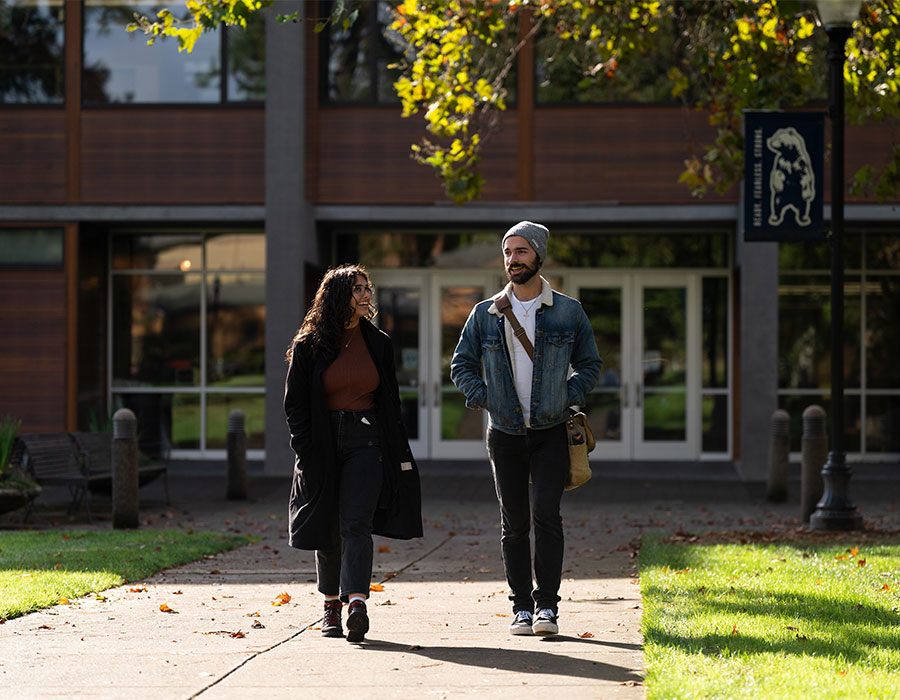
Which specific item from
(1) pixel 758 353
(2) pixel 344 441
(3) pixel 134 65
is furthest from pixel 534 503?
(3) pixel 134 65

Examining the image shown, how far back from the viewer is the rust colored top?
6.79m

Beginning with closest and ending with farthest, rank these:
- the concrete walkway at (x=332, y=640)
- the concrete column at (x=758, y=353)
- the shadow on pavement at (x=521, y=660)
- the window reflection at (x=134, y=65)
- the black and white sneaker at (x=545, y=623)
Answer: the concrete walkway at (x=332, y=640)
the shadow on pavement at (x=521, y=660)
the black and white sneaker at (x=545, y=623)
the concrete column at (x=758, y=353)
the window reflection at (x=134, y=65)

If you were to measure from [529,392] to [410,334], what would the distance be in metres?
12.8

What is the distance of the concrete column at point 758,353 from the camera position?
55.7 feet

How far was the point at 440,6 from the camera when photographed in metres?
11.5

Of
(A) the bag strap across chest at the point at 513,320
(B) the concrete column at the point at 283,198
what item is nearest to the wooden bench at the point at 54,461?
(B) the concrete column at the point at 283,198

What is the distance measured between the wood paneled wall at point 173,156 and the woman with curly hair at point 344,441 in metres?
11.2

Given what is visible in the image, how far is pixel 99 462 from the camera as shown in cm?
1348

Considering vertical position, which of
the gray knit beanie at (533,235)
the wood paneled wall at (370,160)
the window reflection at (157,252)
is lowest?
the gray knit beanie at (533,235)

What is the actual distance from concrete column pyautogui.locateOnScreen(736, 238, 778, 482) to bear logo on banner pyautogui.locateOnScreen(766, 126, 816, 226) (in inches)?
198

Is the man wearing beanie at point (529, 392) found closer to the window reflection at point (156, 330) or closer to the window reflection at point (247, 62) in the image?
the window reflection at point (247, 62)

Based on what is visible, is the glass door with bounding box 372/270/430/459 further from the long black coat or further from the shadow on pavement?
the shadow on pavement

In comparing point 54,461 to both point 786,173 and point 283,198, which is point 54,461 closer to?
point 283,198

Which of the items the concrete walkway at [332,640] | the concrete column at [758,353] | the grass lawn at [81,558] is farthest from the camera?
the concrete column at [758,353]
